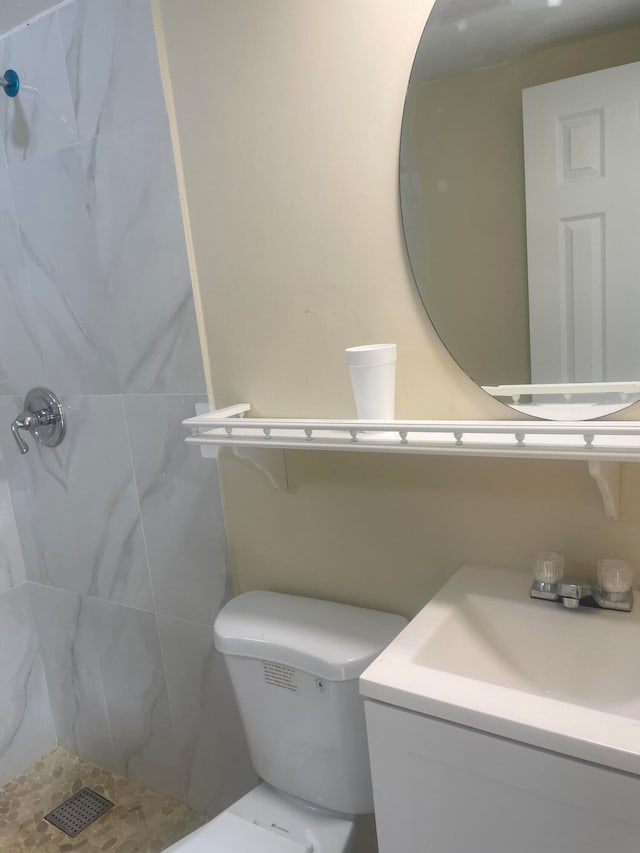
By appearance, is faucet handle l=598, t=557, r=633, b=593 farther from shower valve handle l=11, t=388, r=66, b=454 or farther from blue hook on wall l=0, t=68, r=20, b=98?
blue hook on wall l=0, t=68, r=20, b=98

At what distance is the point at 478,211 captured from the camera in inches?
39.0

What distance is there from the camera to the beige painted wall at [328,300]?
1.03m

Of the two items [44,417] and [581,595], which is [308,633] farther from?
[44,417]

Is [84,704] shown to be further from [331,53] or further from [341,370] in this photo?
[331,53]

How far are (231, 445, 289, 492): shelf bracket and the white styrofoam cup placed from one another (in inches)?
10.7

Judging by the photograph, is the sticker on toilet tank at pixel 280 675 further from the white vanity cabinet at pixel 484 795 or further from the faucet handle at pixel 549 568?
the faucet handle at pixel 549 568

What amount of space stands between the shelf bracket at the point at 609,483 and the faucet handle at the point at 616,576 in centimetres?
7

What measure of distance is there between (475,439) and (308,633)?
49 cm

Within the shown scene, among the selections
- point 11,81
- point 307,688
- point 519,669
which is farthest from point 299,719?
point 11,81

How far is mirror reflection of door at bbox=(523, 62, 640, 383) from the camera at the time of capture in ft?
2.87

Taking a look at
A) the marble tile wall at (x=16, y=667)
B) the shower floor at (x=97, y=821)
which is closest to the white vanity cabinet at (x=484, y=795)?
the shower floor at (x=97, y=821)

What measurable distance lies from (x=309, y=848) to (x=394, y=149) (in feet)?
4.00

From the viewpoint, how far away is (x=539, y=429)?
861 millimetres

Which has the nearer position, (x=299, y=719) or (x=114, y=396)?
(x=299, y=719)
